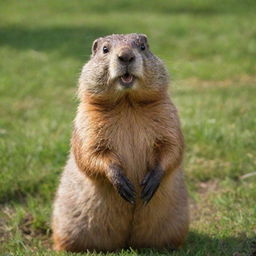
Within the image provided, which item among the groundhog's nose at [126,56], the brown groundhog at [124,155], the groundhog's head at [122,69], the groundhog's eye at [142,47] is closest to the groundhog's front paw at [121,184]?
the brown groundhog at [124,155]

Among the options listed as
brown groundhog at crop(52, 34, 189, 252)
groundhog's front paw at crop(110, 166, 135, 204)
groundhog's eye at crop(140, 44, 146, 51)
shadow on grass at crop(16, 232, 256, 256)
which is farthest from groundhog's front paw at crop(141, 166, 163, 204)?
groundhog's eye at crop(140, 44, 146, 51)

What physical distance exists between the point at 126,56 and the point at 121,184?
0.92m

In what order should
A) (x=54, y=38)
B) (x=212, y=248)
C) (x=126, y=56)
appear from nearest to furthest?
(x=126, y=56), (x=212, y=248), (x=54, y=38)

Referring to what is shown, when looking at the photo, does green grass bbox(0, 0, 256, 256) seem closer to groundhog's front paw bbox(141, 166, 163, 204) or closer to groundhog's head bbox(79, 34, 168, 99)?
groundhog's front paw bbox(141, 166, 163, 204)

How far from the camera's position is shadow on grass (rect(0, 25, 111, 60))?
12.6m

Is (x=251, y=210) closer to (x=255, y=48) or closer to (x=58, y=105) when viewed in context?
(x=58, y=105)

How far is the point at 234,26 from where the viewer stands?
14.0 meters

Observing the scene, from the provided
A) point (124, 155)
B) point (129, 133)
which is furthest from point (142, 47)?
point (124, 155)

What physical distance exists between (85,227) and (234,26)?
33.0 ft

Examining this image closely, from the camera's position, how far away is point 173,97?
8.94 meters

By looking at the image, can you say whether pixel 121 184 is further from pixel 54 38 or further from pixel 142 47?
pixel 54 38

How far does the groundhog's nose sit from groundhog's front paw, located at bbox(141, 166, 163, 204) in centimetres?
82

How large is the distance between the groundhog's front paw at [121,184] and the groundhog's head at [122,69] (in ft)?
1.96

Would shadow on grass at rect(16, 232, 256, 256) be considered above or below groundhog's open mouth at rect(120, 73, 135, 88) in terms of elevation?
below
